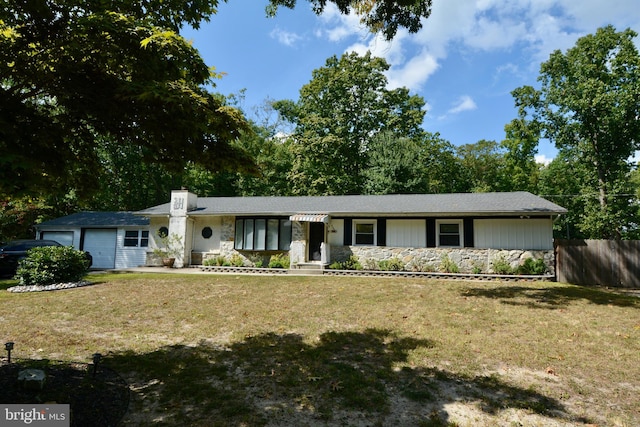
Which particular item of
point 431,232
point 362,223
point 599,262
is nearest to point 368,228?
point 362,223

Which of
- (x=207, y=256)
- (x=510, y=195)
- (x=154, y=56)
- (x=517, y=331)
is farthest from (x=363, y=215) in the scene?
(x=154, y=56)

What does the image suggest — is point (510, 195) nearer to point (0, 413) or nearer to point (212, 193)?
point (0, 413)

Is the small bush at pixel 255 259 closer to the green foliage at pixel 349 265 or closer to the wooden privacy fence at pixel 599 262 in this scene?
the green foliage at pixel 349 265

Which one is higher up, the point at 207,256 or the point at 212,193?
the point at 212,193

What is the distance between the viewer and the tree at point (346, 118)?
30312mm

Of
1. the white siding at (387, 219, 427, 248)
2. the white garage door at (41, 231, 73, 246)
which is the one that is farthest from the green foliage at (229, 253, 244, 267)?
the white garage door at (41, 231, 73, 246)

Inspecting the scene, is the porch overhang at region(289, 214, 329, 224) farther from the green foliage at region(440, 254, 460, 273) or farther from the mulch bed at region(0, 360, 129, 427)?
the mulch bed at region(0, 360, 129, 427)

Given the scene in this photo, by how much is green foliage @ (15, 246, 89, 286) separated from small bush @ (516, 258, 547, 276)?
1775 cm

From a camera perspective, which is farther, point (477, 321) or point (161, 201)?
point (161, 201)

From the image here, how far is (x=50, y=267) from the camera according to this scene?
12.1 m

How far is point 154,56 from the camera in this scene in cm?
353

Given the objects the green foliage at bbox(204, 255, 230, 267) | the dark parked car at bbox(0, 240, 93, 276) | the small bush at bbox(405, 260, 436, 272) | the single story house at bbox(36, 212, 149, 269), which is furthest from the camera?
the single story house at bbox(36, 212, 149, 269)

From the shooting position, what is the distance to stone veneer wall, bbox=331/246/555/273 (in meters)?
15.2

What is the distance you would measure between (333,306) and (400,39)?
21.4ft
